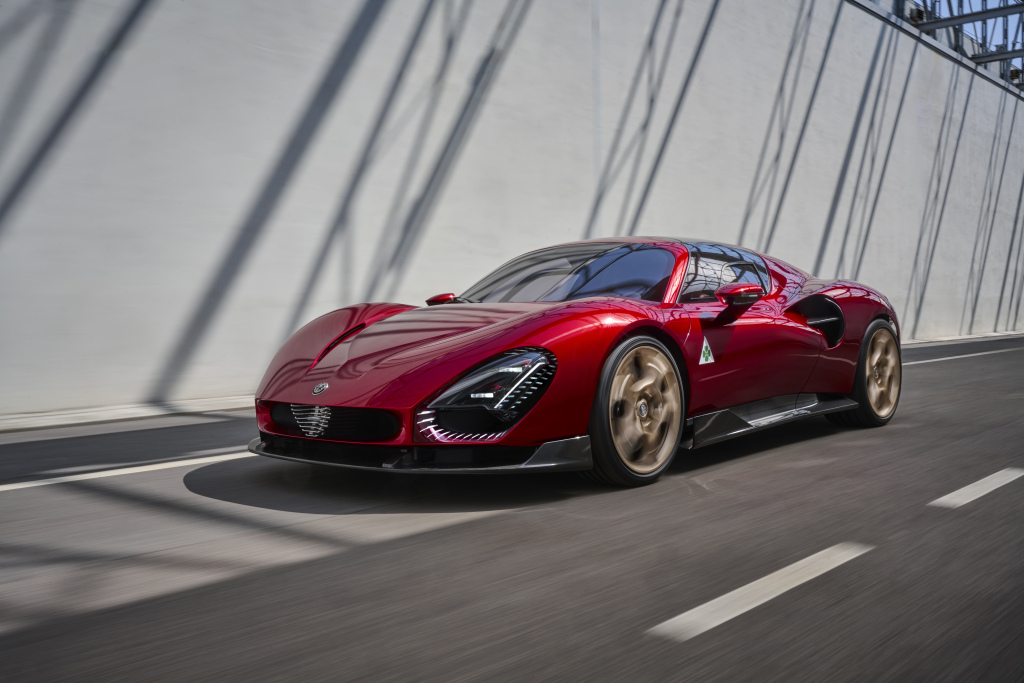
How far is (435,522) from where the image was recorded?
3199 millimetres

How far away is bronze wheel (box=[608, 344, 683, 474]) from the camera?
3.69m

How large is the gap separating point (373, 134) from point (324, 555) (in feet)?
20.8

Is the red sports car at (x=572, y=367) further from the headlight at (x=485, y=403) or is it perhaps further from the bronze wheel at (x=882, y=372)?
the bronze wheel at (x=882, y=372)

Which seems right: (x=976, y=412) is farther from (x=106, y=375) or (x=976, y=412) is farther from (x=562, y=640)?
(x=106, y=375)

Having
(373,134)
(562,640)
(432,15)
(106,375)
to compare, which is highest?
(432,15)

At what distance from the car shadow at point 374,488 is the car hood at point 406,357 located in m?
0.40

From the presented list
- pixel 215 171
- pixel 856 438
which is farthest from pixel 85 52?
pixel 856 438

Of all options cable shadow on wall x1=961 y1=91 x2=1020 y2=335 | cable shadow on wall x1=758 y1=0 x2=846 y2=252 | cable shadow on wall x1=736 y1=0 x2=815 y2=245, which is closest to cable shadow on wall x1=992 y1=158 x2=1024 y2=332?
cable shadow on wall x1=961 y1=91 x2=1020 y2=335

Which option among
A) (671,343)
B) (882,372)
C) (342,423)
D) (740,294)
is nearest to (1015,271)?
(882,372)

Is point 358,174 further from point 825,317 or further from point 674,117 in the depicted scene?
point 674,117

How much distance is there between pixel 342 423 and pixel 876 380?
3.56 m

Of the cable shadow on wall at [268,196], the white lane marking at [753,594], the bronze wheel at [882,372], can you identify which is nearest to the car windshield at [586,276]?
the white lane marking at [753,594]

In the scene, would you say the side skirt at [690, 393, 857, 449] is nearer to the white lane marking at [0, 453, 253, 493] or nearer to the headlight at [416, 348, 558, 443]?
the headlight at [416, 348, 558, 443]

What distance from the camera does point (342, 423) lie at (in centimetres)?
341
